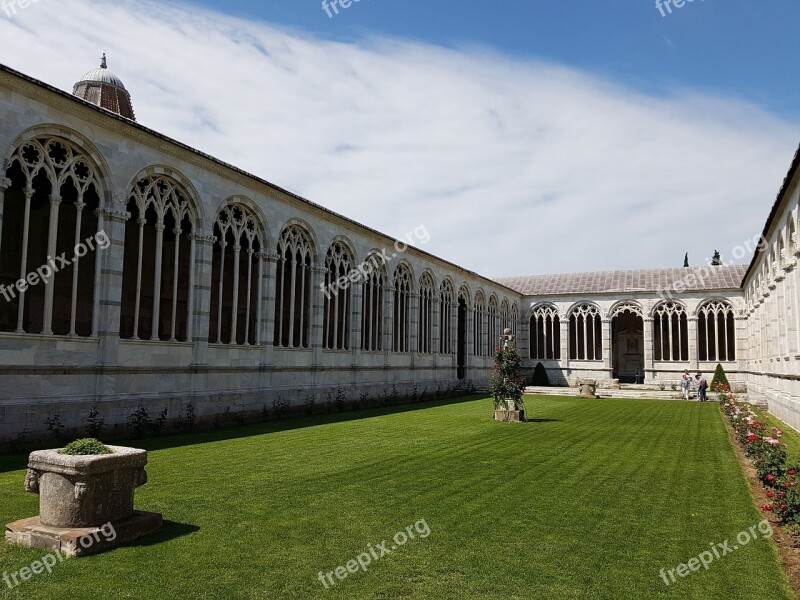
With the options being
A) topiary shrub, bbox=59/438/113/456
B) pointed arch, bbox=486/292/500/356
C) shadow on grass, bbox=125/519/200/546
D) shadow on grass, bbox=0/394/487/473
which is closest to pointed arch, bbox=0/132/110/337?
shadow on grass, bbox=0/394/487/473

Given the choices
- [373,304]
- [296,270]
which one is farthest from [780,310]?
[296,270]

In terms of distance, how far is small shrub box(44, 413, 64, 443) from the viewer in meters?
12.2

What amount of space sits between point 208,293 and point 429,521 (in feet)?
37.9

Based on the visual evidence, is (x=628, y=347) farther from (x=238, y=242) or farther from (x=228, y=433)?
(x=228, y=433)

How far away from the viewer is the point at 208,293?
54.6ft

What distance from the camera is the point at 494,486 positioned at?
8.75 meters

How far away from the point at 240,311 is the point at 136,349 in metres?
13.5

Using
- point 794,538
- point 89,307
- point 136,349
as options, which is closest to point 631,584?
point 794,538

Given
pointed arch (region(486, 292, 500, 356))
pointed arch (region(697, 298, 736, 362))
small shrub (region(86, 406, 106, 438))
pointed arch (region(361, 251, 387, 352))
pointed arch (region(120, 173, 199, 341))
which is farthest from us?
pointed arch (region(486, 292, 500, 356))

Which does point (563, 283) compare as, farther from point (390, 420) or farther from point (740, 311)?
point (390, 420)
